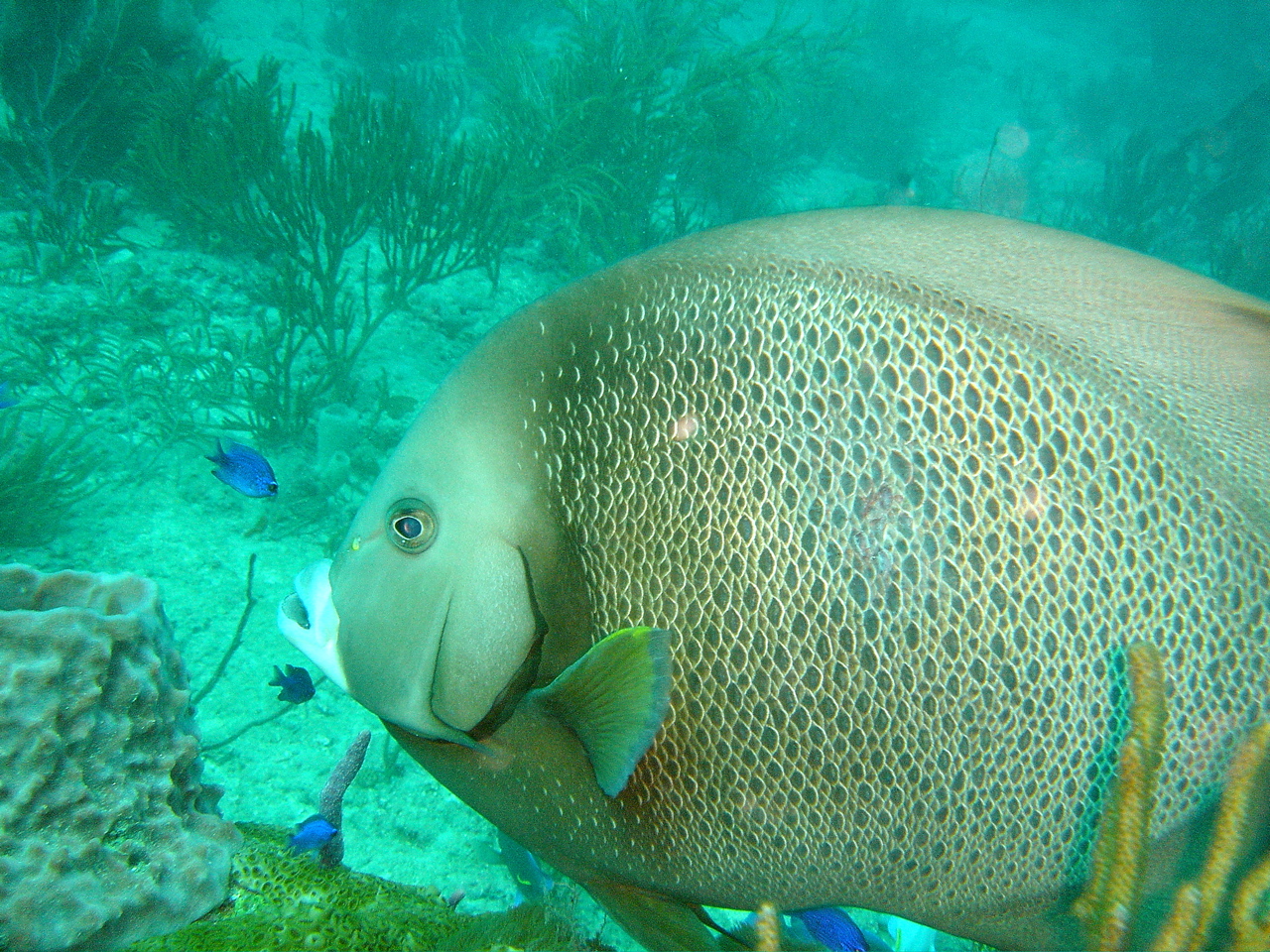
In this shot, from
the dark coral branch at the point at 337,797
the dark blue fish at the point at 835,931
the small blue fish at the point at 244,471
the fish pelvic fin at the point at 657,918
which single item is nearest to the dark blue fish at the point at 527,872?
the dark coral branch at the point at 337,797

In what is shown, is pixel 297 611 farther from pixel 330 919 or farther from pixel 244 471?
pixel 244 471

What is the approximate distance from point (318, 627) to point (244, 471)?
233cm

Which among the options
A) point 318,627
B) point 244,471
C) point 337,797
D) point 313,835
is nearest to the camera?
point 318,627

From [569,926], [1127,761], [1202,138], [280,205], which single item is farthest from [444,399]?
[1202,138]

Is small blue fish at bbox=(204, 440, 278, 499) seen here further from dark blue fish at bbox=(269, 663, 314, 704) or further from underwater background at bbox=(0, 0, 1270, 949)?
dark blue fish at bbox=(269, 663, 314, 704)

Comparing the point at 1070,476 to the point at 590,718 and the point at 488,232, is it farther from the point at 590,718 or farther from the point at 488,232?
the point at 488,232

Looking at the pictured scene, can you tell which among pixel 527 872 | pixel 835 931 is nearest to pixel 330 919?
pixel 527 872

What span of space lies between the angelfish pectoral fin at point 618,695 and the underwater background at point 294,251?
231cm

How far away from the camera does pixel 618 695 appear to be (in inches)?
38.0

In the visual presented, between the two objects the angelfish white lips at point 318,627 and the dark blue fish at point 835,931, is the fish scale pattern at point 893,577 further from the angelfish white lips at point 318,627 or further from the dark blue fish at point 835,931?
the dark blue fish at point 835,931

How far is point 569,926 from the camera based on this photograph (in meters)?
1.77

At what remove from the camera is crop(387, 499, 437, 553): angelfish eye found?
103 cm

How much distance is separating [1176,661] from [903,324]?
684 millimetres

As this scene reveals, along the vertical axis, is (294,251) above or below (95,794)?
above
